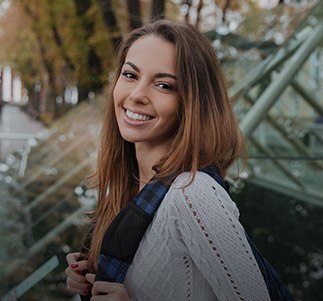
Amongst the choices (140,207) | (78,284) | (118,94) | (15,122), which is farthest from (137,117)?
(15,122)

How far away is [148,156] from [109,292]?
36 centimetres

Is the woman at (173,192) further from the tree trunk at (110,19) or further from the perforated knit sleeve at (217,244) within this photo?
the tree trunk at (110,19)

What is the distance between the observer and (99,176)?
1761mm

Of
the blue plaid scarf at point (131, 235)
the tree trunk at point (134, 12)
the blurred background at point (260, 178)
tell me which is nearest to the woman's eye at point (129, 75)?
the blue plaid scarf at point (131, 235)

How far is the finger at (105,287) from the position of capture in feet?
4.31

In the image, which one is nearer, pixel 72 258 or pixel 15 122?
pixel 72 258

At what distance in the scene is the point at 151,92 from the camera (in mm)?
1436

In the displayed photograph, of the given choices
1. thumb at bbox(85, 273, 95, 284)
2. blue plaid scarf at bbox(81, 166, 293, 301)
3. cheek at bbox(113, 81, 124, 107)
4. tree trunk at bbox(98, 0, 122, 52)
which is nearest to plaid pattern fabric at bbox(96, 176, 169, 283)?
blue plaid scarf at bbox(81, 166, 293, 301)

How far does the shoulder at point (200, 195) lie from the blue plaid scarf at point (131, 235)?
0.15 ft

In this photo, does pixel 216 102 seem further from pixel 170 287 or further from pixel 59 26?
pixel 59 26

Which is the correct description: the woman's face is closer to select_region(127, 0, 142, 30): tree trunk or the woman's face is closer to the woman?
the woman

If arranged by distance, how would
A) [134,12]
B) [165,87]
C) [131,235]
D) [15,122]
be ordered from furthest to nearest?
[15,122] → [134,12] → [165,87] → [131,235]

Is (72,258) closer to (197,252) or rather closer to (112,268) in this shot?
(112,268)

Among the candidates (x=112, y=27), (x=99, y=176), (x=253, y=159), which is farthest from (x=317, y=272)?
(x=112, y=27)
